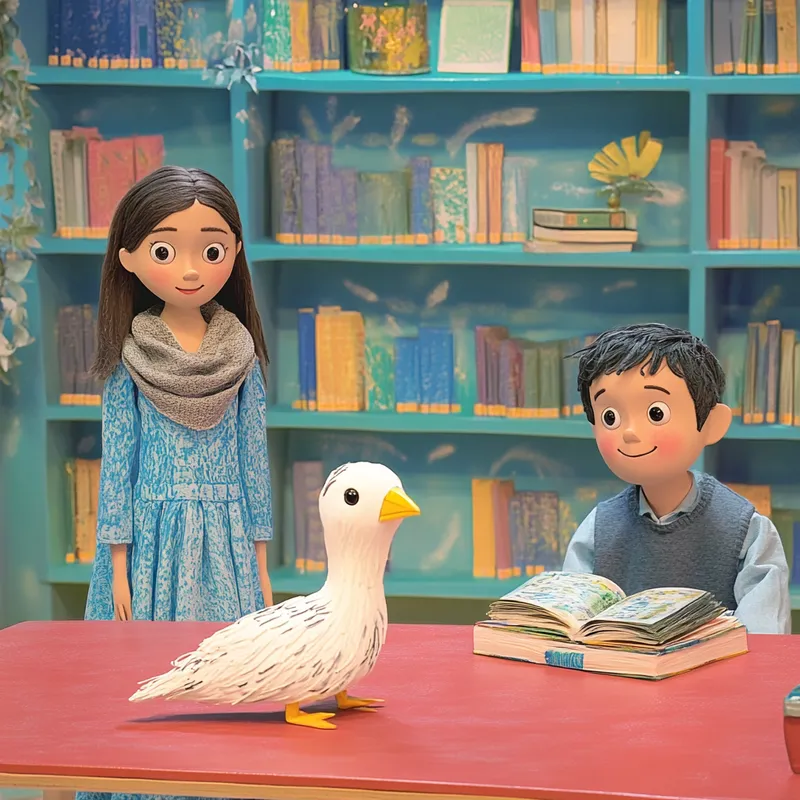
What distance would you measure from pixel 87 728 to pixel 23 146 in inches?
92.0

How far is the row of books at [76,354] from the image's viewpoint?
12.3ft

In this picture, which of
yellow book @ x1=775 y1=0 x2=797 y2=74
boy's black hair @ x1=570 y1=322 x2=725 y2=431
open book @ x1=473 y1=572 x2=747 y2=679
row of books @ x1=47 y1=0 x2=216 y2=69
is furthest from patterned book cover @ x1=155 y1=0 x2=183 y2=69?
open book @ x1=473 y1=572 x2=747 y2=679

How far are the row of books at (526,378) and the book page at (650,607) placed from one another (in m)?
1.76

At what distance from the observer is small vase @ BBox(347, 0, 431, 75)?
3578 millimetres

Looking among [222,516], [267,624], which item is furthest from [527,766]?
[222,516]

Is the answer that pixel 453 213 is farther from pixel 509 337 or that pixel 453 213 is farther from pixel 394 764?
pixel 394 764

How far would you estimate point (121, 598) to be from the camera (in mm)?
2480

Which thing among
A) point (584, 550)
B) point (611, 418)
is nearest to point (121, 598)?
point (584, 550)

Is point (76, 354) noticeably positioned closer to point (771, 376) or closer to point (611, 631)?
point (771, 376)

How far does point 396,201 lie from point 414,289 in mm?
309

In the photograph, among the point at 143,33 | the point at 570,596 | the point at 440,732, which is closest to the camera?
the point at 440,732

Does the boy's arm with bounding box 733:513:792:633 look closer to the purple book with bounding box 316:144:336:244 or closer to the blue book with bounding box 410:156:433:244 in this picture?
the blue book with bounding box 410:156:433:244

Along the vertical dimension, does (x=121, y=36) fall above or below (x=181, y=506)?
above

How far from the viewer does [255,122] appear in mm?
3648
